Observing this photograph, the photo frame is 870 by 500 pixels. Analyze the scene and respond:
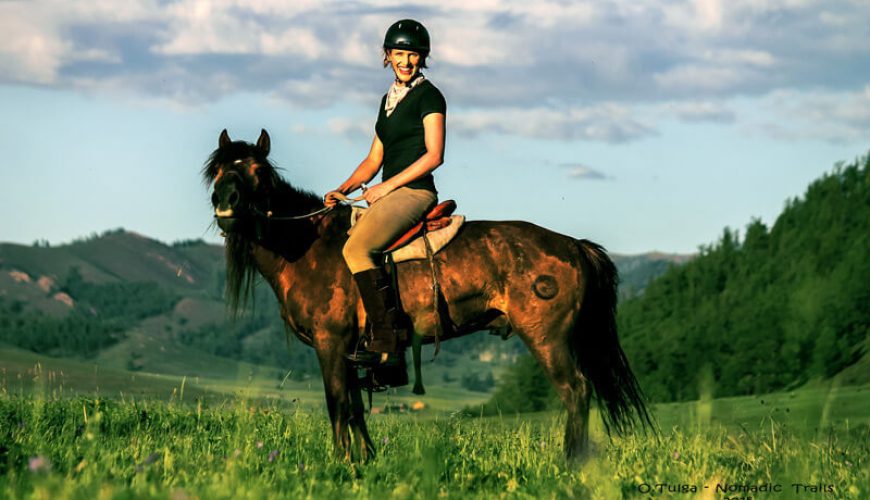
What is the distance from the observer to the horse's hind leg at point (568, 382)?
30.2 ft

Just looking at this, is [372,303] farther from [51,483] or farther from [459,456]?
[51,483]

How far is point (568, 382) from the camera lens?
30.8 ft

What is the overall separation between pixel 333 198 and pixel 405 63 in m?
1.47

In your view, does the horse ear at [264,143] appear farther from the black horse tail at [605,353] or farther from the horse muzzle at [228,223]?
the black horse tail at [605,353]

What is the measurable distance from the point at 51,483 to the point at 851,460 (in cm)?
754

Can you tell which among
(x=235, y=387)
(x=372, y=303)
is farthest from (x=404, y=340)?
(x=235, y=387)

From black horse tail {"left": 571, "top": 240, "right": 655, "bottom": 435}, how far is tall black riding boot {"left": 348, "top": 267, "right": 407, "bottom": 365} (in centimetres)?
188

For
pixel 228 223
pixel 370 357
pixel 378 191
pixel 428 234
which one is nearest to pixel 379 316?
pixel 370 357

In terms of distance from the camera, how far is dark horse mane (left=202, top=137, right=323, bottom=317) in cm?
942

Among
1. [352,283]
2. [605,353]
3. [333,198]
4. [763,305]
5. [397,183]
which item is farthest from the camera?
[763,305]

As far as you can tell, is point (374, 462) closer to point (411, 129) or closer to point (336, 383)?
point (336, 383)

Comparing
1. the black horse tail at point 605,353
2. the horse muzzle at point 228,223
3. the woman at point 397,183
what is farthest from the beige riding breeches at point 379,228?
the black horse tail at point 605,353

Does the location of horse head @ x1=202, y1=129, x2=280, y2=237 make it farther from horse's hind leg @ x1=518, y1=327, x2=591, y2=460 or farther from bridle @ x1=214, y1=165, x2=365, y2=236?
horse's hind leg @ x1=518, y1=327, x2=591, y2=460

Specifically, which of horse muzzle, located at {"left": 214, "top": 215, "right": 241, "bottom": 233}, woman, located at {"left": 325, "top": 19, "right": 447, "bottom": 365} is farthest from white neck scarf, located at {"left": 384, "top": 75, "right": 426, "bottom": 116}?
horse muzzle, located at {"left": 214, "top": 215, "right": 241, "bottom": 233}
